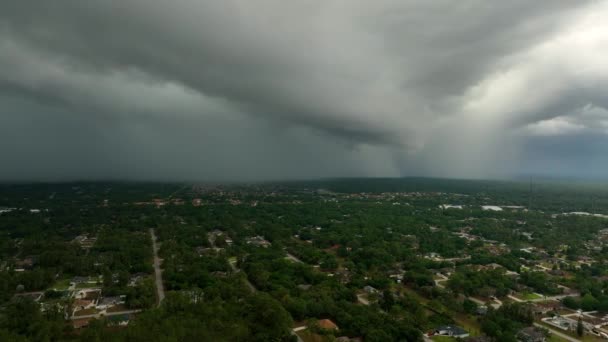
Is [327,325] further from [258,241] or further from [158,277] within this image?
[258,241]

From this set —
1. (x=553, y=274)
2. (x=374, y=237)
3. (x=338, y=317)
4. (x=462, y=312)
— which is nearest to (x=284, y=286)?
(x=338, y=317)

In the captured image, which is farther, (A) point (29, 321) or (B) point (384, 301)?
(B) point (384, 301)

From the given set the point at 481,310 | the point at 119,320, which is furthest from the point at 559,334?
the point at 119,320

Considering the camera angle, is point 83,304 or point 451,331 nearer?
point 451,331

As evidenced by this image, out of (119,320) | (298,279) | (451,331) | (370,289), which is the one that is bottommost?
(451,331)

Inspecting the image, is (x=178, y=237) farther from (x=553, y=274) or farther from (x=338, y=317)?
(x=553, y=274)

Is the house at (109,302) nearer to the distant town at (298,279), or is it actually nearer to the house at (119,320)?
the distant town at (298,279)

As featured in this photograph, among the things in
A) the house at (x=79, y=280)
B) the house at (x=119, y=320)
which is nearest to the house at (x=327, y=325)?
the house at (x=119, y=320)
